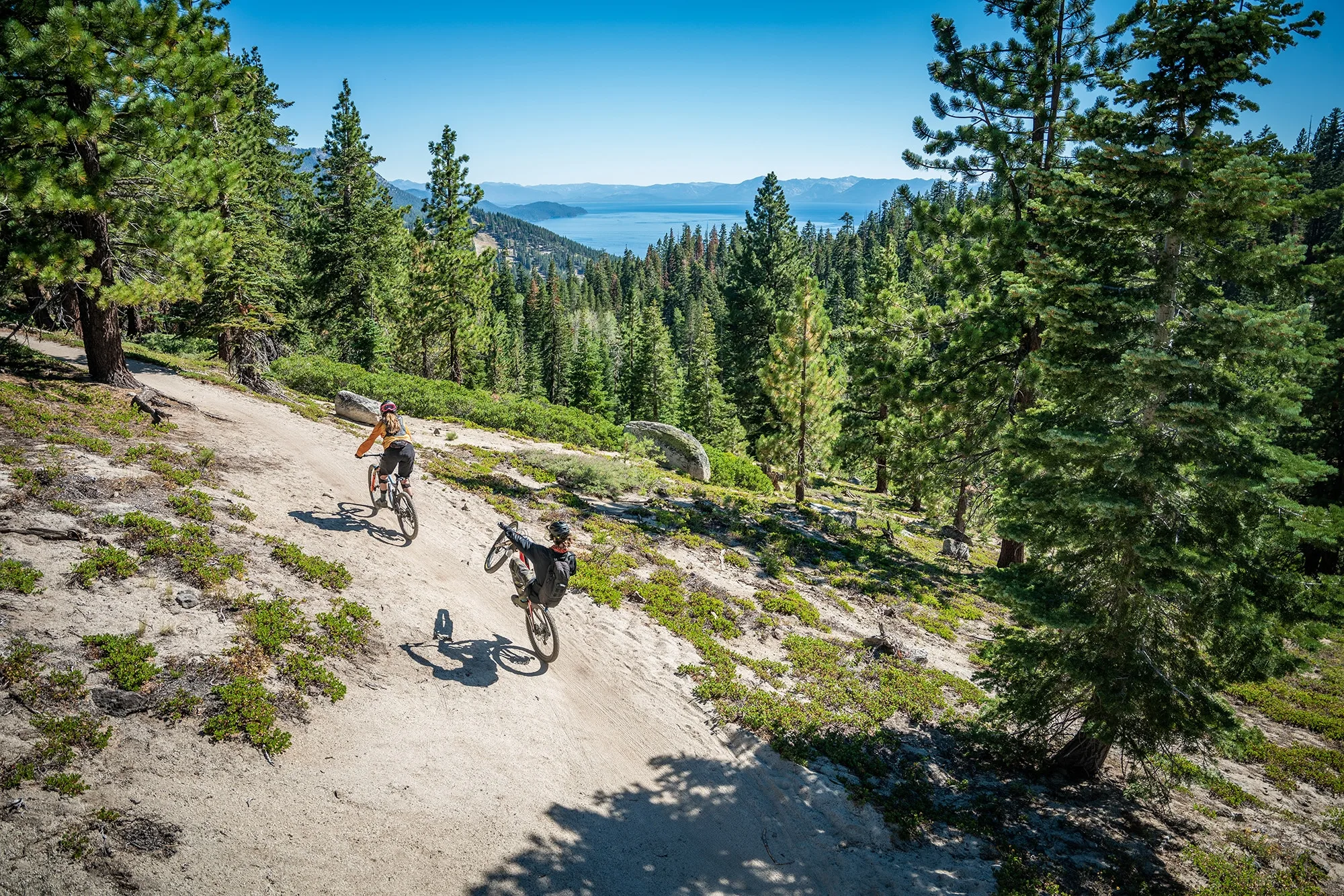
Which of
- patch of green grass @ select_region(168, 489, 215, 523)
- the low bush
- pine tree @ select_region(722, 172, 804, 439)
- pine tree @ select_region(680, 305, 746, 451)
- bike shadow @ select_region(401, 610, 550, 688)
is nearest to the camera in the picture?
bike shadow @ select_region(401, 610, 550, 688)

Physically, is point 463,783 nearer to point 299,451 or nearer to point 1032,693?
point 1032,693

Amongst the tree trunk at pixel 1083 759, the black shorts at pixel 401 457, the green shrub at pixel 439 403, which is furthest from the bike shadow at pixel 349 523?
the green shrub at pixel 439 403

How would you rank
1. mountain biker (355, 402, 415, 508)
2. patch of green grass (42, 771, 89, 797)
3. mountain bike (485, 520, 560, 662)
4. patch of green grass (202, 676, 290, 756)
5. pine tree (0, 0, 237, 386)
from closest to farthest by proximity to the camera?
patch of green grass (42, 771, 89, 797) < patch of green grass (202, 676, 290, 756) < mountain bike (485, 520, 560, 662) < pine tree (0, 0, 237, 386) < mountain biker (355, 402, 415, 508)

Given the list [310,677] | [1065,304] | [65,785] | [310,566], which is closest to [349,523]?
[310,566]

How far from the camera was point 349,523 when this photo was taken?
1169 centimetres

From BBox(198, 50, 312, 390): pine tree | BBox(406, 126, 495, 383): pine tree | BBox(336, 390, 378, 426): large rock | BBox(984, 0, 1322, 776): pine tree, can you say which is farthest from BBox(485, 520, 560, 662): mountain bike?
BBox(406, 126, 495, 383): pine tree

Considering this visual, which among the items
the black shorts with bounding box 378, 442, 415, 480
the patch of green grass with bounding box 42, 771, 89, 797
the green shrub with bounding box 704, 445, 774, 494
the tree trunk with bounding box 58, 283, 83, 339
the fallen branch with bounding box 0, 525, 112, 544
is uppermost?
the tree trunk with bounding box 58, 283, 83, 339

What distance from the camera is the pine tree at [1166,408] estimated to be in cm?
671

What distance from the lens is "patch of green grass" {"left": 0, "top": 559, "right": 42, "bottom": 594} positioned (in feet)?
23.1

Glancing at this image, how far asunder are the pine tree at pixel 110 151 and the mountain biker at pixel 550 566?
33.4 feet

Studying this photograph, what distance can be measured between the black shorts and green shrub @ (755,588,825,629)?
784 centimetres

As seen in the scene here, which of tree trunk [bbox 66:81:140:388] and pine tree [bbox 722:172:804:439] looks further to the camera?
pine tree [bbox 722:172:804:439]

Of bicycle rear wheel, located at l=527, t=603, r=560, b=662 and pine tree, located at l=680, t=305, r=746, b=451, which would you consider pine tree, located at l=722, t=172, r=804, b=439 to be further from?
bicycle rear wheel, located at l=527, t=603, r=560, b=662

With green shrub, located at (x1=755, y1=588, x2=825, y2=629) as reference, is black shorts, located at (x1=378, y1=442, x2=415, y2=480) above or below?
above
